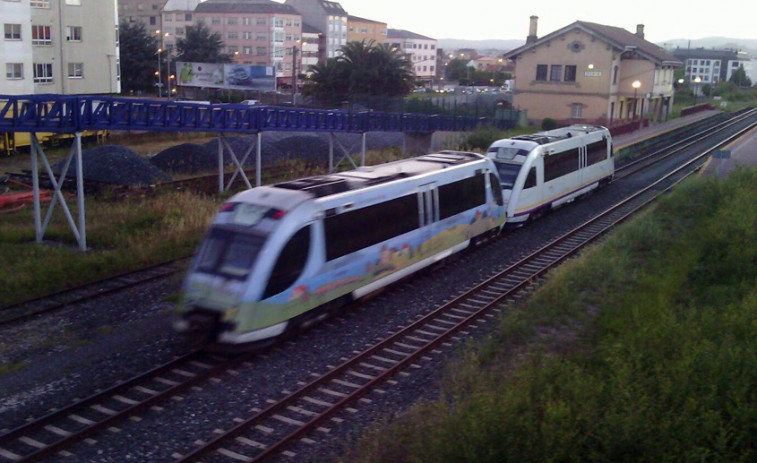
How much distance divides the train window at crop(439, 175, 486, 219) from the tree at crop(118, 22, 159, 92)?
5337cm

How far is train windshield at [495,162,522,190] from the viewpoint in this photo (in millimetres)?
17609

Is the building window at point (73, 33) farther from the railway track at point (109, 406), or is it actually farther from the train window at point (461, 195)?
the railway track at point (109, 406)

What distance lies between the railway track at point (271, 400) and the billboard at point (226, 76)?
173 feet

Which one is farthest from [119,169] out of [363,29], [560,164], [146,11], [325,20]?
[363,29]

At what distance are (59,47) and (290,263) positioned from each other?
4203 cm

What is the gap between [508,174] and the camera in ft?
58.2

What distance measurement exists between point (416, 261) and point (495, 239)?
15.9 ft

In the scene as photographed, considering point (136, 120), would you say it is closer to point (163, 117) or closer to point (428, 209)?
point (163, 117)

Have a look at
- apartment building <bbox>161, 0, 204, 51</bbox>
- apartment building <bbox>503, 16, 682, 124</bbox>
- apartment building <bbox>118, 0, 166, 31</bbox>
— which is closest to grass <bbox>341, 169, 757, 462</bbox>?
apartment building <bbox>503, 16, 682, 124</bbox>

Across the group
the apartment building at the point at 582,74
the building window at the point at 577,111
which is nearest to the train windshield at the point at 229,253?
the apartment building at the point at 582,74

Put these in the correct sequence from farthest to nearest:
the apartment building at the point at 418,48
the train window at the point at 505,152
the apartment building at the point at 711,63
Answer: the apartment building at the point at 711,63 < the apartment building at the point at 418,48 < the train window at the point at 505,152

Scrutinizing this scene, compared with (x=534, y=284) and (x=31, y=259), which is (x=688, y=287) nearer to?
(x=534, y=284)

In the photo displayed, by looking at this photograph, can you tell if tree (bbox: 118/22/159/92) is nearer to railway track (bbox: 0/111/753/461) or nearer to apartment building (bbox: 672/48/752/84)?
railway track (bbox: 0/111/753/461)

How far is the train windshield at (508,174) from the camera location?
57.8 feet
